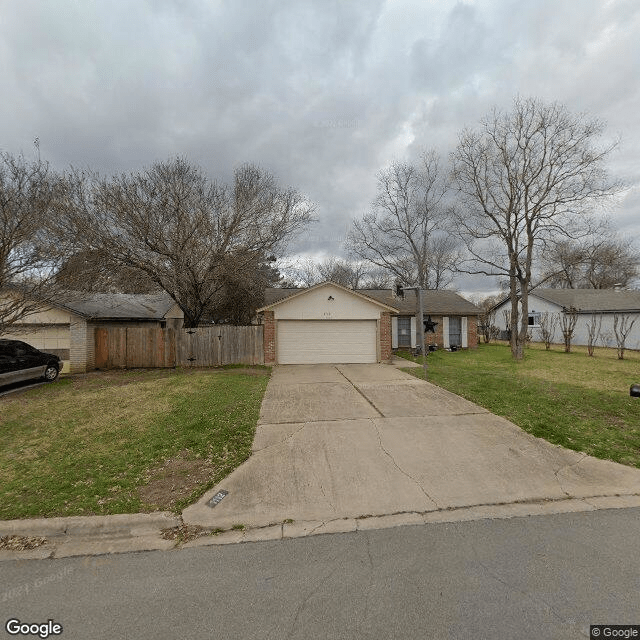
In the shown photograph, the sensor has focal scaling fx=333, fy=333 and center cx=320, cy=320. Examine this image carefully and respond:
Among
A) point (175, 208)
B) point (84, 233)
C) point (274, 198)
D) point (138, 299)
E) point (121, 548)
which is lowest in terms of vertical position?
point (121, 548)

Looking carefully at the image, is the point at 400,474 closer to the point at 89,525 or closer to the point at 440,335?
the point at 89,525

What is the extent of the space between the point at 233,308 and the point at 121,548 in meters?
23.9

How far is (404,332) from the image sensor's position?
802 inches

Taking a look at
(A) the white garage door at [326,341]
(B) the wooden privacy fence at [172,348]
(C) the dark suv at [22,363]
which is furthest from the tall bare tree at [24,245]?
(A) the white garage door at [326,341]

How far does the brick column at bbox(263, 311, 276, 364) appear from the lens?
45.2 feet

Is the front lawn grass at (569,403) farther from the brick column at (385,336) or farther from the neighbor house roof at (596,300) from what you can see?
the neighbor house roof at (596,300)

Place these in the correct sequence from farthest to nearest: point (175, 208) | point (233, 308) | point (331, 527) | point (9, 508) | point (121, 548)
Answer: point (233, 308) < point (175, 208) < point (9, 508) < point (331, 527) < point (121, 548)

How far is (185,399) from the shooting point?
8.13 meters

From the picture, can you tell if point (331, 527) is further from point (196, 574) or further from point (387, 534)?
point (196, 574)

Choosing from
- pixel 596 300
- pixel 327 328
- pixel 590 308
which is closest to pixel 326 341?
pixel 327 328

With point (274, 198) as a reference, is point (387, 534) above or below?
below

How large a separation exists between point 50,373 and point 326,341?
9.91 meters

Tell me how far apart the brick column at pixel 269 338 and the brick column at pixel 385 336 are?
180 inches

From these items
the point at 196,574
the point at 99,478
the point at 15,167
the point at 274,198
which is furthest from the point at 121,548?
the point at 274,198
